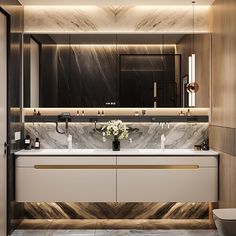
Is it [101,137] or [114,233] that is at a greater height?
[101,137]

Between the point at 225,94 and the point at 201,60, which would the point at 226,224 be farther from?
the point at 201,60

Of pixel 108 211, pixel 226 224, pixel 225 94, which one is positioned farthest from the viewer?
pixel 108 211

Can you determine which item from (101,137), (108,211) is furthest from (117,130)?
(108,211)

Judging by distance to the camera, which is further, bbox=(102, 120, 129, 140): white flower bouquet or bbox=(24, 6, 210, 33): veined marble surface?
bbox=(24, 6, 210, 33): veined marble surface

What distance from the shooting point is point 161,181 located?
463cm

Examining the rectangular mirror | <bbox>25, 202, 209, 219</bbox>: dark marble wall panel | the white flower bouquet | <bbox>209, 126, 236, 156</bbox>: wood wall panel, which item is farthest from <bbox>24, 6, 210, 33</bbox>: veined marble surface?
<bbox>25, 202, 209, 219</bbox>: dark marble wall panel

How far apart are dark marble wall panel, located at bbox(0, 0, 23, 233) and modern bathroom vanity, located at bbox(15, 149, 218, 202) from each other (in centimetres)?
14

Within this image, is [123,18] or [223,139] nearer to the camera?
[223,139]

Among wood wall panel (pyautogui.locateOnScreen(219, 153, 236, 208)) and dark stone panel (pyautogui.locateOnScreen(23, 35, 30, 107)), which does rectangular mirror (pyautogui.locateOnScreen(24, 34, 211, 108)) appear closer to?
dark stone panel (pyautogui.locateOnScreen(23, 35, 30, 107))

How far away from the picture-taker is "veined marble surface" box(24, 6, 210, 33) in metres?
5.11

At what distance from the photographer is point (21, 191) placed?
4.64 m

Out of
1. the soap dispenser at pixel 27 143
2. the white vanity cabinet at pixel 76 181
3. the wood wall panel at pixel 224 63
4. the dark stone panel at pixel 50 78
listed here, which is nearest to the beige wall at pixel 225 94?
the wood wall panel at pixel 224 63

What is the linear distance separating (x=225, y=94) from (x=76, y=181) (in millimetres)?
2003

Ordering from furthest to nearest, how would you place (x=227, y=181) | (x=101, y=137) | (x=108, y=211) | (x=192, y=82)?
1. (x=101, y=137)
2. (x=108, y=211)
3. (x=192, y=82)
4. (x=227, y=181)
